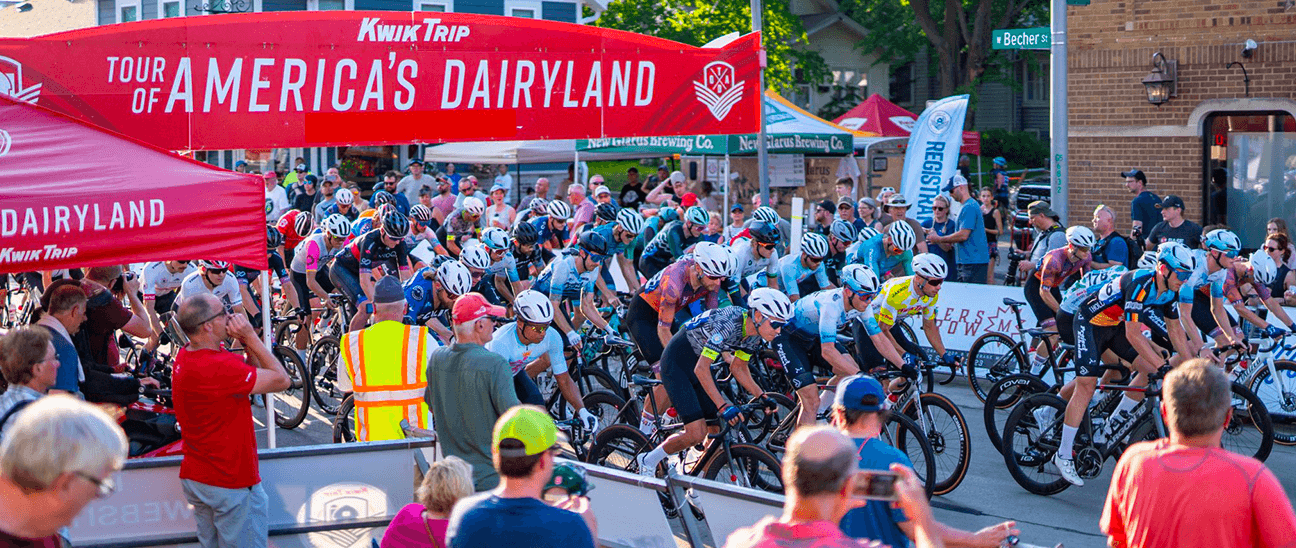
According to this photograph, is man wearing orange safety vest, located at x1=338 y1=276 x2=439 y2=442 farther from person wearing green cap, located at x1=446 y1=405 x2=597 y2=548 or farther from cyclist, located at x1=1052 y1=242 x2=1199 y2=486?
cyclist, located at x1=1052 y1=242 x2=1199 y2=486

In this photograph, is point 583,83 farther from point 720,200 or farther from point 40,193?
point 720,200

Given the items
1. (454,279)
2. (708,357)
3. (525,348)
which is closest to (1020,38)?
(454,279)

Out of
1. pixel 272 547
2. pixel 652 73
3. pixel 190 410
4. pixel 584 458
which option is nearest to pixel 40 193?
pixel 190 410

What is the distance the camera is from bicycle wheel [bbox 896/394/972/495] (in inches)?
349

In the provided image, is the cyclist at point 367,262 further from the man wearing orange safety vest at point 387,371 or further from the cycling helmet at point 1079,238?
the cycling helmet at point 1079,238

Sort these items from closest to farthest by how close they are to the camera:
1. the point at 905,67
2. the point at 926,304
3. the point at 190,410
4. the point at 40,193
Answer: the point at 190,410
the point at 40,193
the point at 926,304
the point at 905,67

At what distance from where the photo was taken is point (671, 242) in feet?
45.2

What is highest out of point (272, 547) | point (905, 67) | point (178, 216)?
point (905, 67)

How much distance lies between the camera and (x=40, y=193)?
6.68 m

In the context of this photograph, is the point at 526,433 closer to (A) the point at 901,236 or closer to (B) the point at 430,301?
(B) the point at 430,301

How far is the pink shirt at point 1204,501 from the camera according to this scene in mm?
3975

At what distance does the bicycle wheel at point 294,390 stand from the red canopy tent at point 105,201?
4.27 m

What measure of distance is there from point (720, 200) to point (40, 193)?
2120 cm

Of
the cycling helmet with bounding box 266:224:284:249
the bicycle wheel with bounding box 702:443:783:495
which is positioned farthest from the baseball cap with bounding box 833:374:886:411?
the cycling helmet with bounding box 266:224:284:249
